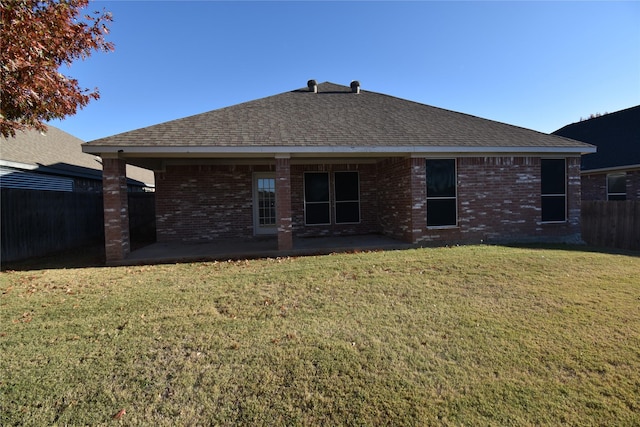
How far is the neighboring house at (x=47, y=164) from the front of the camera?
11.4 metres

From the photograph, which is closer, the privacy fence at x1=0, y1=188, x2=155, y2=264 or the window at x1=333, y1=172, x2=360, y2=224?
the privacy fence at x1=0, y1=188, x2=155, y2=264

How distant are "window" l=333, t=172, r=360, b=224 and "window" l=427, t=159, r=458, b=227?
3.15 meters

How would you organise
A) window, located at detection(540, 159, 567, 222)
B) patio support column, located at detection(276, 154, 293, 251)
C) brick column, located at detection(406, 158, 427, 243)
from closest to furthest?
1. patio support column, located at detection(276, 154, 293, 251)
2. brick column, located at detection(406, 158, 427, 243)
3. window, located at detection(540, 159, 567, 222)

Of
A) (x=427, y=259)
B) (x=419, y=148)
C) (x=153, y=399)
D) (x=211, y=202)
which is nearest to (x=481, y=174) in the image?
(x=419, y=148)

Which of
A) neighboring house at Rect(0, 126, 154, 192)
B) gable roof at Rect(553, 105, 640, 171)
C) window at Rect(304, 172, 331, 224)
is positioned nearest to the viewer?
neighboring house at Rect(0, 126, 154, 192)

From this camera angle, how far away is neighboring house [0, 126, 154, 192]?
11422mm

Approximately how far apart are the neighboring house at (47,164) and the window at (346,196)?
31.5 feet

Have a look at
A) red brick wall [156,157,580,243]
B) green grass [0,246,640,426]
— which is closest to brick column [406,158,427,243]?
red brick wall [156,157,580,243]

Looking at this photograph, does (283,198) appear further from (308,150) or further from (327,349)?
(327,349)

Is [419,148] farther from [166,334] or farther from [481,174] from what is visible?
[166,334]

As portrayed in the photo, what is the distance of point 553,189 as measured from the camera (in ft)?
33.7

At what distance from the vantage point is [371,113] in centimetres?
1155

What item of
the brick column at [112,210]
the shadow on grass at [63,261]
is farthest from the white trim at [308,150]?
the shadow on grass at [63,261]

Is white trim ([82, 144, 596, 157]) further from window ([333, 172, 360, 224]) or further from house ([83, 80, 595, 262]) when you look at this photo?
window ([333, 172, 360, 224])
